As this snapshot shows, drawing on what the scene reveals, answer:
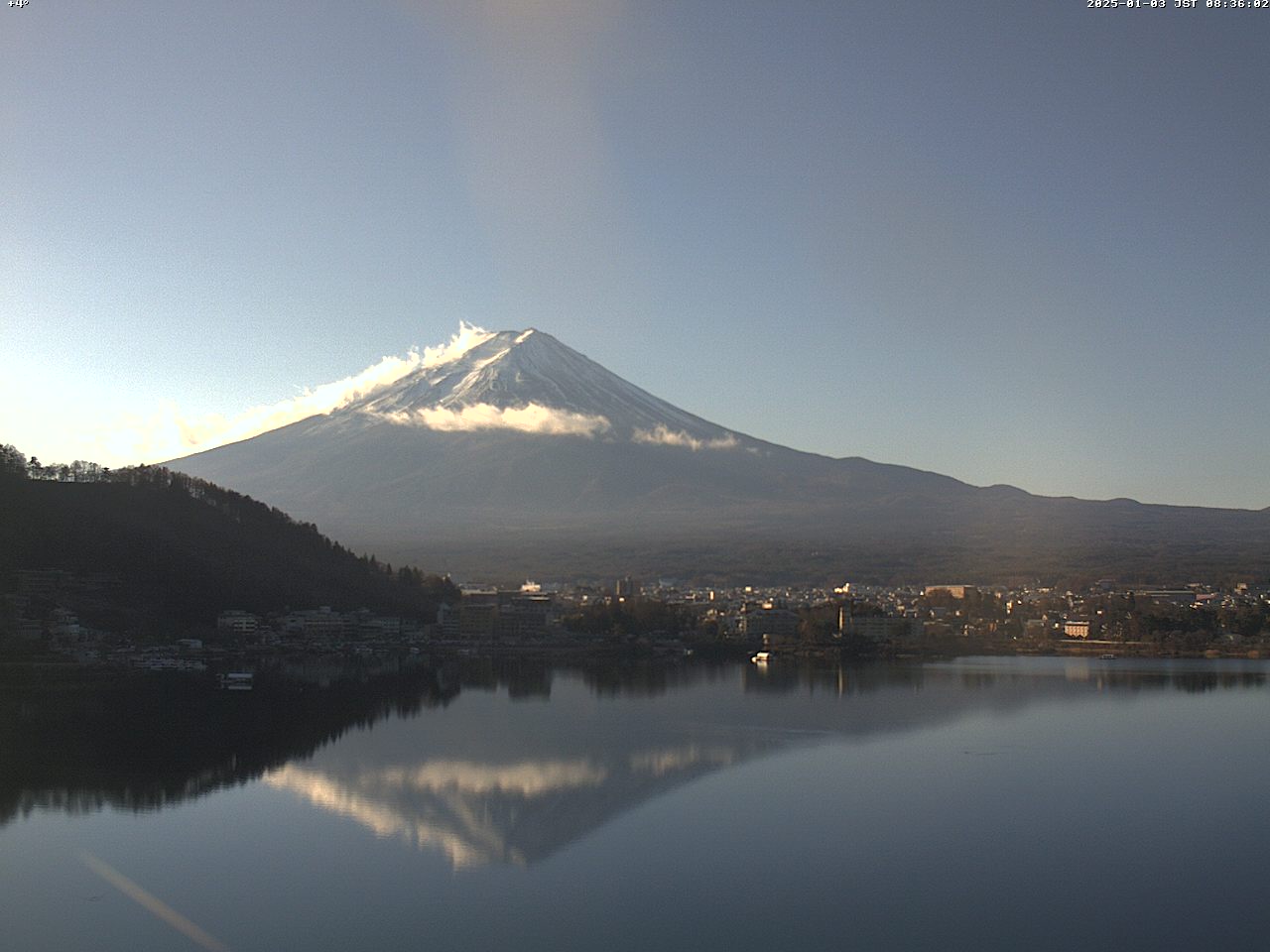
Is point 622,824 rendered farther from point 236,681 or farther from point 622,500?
point 622,500

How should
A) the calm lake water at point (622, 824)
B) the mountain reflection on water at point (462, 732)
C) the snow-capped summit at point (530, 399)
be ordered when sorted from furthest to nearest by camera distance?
the snow-capped summit at point (530, 399) → the mountain reflection on water at point (462, 732) → the calm lake water at point (622, 824)

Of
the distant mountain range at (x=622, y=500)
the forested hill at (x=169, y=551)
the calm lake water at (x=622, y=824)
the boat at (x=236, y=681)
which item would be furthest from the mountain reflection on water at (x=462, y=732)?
the distant mountain range at (x=622, y=500)

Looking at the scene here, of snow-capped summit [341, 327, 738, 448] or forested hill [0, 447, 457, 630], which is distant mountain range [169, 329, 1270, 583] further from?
forested hill [0, 447, 457, 630]

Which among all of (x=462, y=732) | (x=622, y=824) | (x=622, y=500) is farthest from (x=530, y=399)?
(x=622, y=824)

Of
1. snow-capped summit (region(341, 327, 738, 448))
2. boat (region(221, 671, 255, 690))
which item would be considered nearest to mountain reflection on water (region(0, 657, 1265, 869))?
boat (region(221, 671, 255, 690))

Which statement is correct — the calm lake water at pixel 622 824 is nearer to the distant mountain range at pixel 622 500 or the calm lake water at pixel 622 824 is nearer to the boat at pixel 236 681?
the boat at pixel 236 681

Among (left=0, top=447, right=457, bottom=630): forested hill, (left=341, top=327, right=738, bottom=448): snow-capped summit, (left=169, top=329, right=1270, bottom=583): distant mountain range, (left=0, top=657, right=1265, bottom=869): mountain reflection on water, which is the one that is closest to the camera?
(left=0, top=657, right=1265, bottom=869): mountain reflection on water
